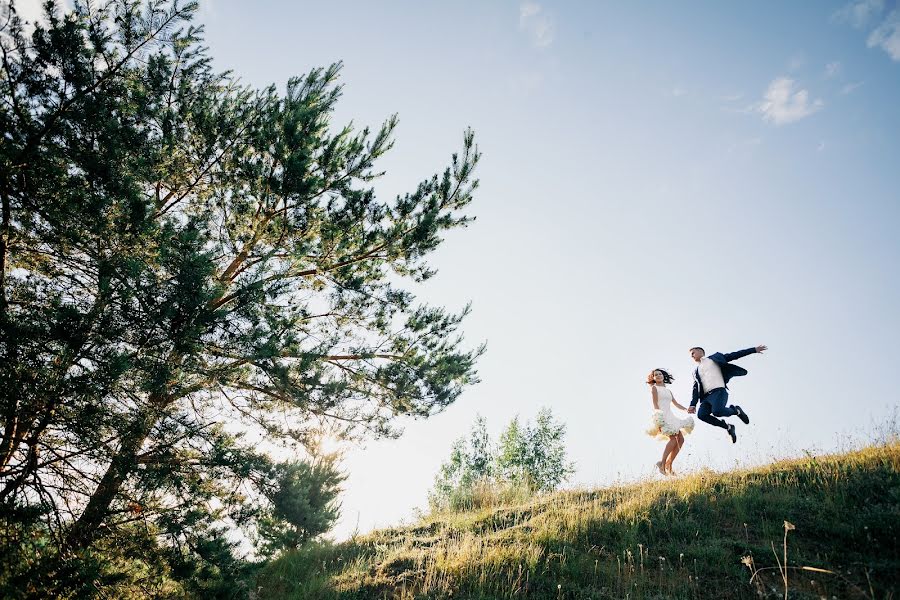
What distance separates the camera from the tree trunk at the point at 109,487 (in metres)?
4.70

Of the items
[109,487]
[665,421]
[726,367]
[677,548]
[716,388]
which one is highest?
[726,367]

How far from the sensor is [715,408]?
7.10 metres

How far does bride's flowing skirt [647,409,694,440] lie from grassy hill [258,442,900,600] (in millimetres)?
774

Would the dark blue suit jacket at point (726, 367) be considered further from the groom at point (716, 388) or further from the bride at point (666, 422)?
the bride at point (666, 422)

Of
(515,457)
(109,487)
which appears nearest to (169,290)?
(109,487)

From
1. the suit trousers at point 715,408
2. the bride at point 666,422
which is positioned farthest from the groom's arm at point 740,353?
the bride at point 666,422

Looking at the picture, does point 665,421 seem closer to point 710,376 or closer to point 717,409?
point 717,409

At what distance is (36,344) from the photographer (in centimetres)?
405

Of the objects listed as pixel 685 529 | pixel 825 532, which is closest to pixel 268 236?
pixel 685 529

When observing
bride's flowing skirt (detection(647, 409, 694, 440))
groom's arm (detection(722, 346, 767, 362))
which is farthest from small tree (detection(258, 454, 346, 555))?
groom's arm (detection(722, 346, 767, 362))

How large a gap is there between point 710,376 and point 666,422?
1.09 m

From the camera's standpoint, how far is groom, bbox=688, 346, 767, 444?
23.1 feet

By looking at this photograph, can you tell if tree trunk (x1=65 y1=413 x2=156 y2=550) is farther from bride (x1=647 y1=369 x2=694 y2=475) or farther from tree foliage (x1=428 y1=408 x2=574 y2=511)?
tree foliage (x1=428 y1=408 x2=574 y2=511)

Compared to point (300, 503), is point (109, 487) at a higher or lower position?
higher
